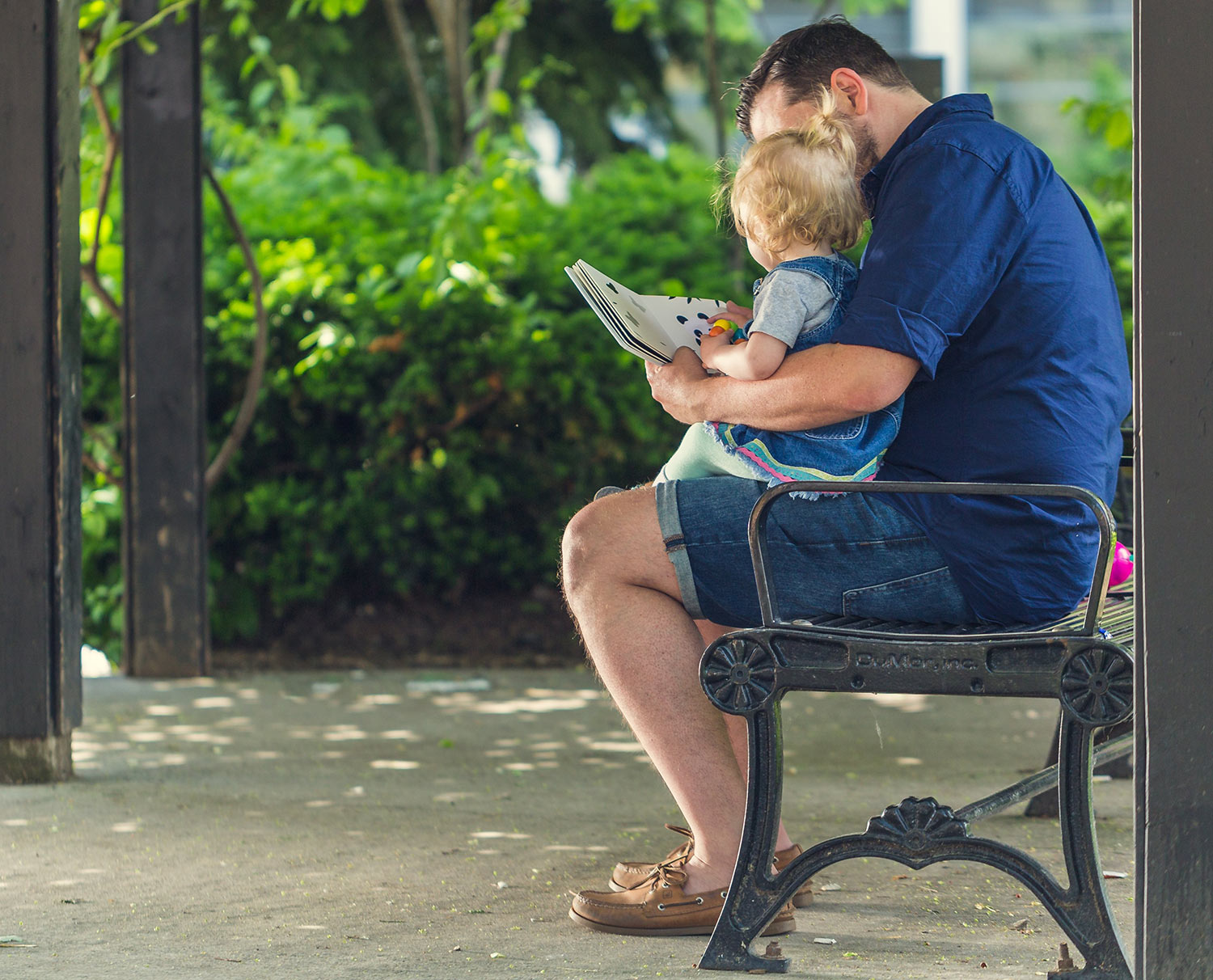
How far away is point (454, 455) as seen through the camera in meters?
6.43

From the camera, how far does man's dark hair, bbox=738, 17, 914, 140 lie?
3.00m

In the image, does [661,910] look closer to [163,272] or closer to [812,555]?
[812,555]

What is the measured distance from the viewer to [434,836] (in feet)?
11.9

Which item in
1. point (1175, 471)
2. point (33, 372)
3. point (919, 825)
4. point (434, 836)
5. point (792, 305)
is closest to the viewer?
point (1175, 471)

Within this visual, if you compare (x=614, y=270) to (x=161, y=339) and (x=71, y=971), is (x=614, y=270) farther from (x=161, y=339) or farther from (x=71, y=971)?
(x=71, y=971)

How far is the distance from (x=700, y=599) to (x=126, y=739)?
8.73ft

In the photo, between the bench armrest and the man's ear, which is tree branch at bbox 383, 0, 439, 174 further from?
the bench armrest

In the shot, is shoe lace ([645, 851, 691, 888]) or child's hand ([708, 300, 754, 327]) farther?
child's hand ([708, 300, 754, 327])

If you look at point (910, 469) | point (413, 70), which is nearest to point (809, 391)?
point (910, 469)

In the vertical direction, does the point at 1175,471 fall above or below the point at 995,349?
below

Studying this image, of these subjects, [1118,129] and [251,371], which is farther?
[251,371]

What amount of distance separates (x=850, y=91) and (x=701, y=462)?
0.77 metres

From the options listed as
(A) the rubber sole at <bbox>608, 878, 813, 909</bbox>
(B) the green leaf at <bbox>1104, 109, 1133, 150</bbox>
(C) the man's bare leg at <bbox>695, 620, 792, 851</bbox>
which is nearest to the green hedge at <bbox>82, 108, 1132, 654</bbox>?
(B) the green leaf at <bbox>1104, 109, 1133, 150</bbox>

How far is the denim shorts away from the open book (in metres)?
0.29
